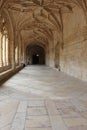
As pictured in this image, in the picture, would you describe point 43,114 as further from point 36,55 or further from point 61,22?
point 36,55

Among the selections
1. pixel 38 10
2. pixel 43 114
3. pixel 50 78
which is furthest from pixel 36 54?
pixel 43 114

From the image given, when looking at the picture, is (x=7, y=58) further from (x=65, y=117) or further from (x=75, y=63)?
(x=65, y=117)

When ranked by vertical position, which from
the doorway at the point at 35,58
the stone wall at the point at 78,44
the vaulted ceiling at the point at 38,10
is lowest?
the doorway at the point at 35,58

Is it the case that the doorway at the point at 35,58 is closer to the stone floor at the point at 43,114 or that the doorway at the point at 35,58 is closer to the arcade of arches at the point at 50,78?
the arcade of arches at the point at 50,78

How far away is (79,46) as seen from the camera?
11.1 metres

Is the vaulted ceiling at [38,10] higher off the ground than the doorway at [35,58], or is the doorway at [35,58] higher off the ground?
the vaulted ceiling at [38,10]

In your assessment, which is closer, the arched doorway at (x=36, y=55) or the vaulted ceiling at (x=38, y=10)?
the vaulted ceiling at (x=38, y=10)

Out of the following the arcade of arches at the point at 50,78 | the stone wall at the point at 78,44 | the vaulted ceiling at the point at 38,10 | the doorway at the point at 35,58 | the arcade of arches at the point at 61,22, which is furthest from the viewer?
the doorway at the point at 35,58

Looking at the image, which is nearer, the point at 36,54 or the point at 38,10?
the point at 38,10

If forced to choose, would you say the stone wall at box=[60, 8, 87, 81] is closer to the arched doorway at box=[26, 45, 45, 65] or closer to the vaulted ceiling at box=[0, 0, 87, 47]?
the vaulted ceiling at box=[0, 0, 87, 47]

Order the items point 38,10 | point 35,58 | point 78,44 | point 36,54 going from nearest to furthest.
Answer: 1. point 78,44
2. point 38,10
3. point 36,54
4. point 35,58

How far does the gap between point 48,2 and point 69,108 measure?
1026 cm

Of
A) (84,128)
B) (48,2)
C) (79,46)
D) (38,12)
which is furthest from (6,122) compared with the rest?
(38,12)

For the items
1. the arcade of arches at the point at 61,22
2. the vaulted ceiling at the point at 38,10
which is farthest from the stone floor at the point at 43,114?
the vaulted ceiling at the point at 38,10
